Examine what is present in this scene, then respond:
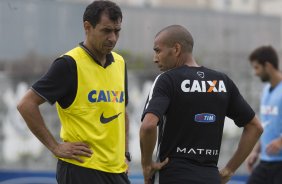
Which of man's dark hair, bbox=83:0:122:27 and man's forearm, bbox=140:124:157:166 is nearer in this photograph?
man's forearm, bbox=140:124:157:166

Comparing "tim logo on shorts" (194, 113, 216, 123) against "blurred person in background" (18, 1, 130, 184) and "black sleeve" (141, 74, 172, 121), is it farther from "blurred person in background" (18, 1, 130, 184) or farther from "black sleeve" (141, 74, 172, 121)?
"blurred person in background" (18, 1, 130, 184)

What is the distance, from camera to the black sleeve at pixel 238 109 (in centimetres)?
510

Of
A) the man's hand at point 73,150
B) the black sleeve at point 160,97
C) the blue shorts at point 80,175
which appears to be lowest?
the blue shorts at point 80,175

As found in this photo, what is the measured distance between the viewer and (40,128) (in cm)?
492

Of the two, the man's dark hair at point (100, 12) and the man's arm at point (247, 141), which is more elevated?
the man's dark hair at point (100, 12)

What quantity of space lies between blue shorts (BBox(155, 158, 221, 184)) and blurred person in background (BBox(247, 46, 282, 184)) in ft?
9.93

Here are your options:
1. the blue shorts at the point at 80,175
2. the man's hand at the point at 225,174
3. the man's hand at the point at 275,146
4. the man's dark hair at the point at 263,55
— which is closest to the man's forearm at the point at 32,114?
the blue shorts at the point at 80,175

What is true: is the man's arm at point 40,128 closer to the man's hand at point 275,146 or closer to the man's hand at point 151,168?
the man's hand at point 151,168

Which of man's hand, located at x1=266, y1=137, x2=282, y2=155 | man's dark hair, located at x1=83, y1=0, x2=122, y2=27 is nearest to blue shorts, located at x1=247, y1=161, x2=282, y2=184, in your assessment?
man's hand, located at x1=266, y1=137, x2=282, y2=155

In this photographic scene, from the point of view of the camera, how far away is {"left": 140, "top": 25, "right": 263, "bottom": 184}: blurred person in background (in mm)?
4785

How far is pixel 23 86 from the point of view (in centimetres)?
1723

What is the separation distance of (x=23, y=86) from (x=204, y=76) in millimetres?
12696

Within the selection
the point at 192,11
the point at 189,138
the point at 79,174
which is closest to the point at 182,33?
the point at 189,138

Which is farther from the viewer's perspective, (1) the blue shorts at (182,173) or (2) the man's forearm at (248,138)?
(2) the man's forearm at (248,138)
